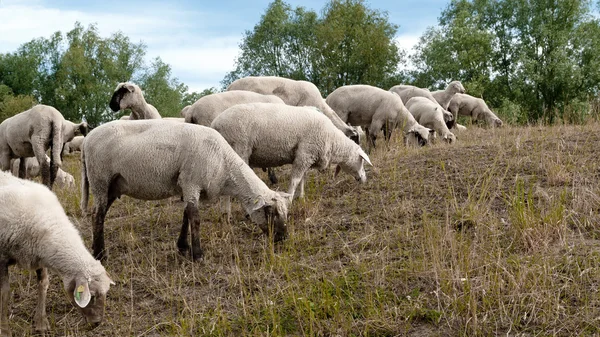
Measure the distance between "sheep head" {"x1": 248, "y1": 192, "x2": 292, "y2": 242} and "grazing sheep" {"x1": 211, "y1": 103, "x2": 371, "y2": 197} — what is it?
5.51ft

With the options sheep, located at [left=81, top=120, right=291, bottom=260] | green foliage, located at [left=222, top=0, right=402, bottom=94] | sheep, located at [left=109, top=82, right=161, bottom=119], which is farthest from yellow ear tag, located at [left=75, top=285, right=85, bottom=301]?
green foliage, located at [left=222, top=0, right=402, bottom=94]

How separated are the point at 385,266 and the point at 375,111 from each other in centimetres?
967

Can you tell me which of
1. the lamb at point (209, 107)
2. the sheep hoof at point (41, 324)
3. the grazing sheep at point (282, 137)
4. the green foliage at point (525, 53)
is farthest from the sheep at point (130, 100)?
the green foliage at point (525, 53)

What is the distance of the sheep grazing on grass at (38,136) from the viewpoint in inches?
589

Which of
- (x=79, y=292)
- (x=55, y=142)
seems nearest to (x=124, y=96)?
(x=55, y=142)

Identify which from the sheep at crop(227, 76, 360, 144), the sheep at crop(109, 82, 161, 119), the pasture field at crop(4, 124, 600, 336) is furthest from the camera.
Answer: the sheep at crop(227, 76, 360, 144)

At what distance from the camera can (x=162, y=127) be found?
8312mm

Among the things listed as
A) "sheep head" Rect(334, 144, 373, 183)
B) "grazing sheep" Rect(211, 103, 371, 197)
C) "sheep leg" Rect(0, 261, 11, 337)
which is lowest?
"sheep leg" Rect(0, 261, 11, 337)

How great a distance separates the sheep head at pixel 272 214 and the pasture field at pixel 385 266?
7.8 inches

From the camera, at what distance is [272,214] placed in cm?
809

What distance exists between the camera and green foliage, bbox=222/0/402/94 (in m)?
51.2

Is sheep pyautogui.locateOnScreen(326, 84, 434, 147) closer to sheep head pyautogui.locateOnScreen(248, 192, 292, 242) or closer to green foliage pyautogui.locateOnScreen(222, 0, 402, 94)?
sheep head pyautogui.locateOnScreen(248, 192, 292, 242)

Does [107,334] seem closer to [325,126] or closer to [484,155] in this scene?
[325,126]

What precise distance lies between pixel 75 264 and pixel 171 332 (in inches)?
47.0
